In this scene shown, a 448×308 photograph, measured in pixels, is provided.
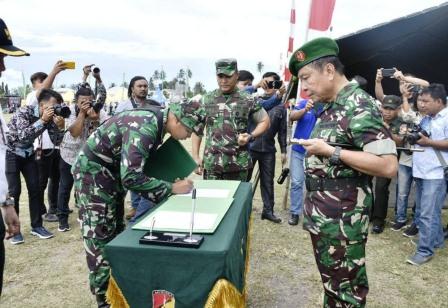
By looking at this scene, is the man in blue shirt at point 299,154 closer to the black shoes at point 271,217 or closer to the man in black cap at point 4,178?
the black shoes at point 271,217

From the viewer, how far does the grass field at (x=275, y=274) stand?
122 inches

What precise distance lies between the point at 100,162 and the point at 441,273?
342cm

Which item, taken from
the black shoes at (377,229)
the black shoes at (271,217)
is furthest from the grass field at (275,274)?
the black shoes at (271,217)

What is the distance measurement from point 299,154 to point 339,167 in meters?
3.05

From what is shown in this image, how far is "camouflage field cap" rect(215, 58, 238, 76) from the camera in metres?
3.50

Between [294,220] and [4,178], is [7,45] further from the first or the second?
[294,220]

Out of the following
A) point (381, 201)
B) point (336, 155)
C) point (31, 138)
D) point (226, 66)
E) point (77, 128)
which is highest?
point (226, 66)

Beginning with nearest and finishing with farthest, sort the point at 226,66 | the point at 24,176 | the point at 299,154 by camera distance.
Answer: the point at 226,66 → the point at 24,176 → the point at 299,154

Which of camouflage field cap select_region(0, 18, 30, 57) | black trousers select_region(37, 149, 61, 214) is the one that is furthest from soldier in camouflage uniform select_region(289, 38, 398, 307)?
black trousers select_region(37, 149, 61, 214)

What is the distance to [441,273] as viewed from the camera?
3588mm

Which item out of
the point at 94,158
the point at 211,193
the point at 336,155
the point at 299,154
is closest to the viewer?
the point at 336,155

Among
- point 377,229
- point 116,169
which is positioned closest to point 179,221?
point 116,169

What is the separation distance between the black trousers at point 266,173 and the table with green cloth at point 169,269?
11.2ft

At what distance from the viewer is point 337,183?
196 cm
